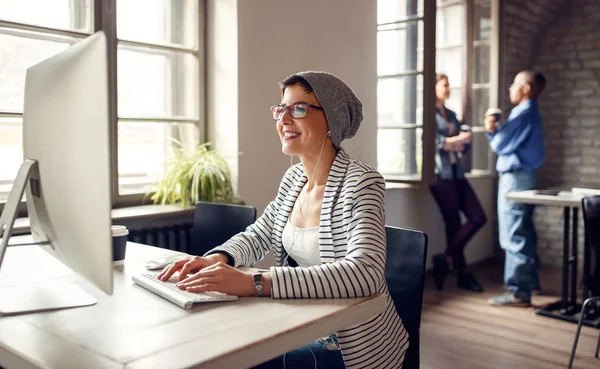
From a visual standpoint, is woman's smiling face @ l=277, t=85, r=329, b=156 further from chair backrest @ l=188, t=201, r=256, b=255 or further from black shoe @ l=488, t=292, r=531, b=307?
black shoe @ l=488, t=292, r=531, b=307

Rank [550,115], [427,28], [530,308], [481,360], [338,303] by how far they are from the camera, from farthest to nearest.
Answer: [550,115] → [427,28] → [530,308] → [481,360] → [338,303]

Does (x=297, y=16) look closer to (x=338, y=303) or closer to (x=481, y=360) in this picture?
(x=481, y=360)

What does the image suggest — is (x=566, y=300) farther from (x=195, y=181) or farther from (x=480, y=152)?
(x=195, y=181)

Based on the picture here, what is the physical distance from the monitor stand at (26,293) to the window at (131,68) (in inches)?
59.0

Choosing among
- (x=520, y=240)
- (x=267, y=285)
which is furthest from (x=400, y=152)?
(x=267, y=285)

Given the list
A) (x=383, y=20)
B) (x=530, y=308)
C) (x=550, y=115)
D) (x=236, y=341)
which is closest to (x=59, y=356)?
(x=236, y=341)

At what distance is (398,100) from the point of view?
4.53 metres

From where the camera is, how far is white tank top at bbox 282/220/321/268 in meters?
1.71

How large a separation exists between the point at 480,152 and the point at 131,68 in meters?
3.68

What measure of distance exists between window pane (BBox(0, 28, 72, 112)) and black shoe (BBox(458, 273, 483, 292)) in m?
3.37

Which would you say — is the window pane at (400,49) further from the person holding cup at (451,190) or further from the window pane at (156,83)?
the window pane at (156,83)

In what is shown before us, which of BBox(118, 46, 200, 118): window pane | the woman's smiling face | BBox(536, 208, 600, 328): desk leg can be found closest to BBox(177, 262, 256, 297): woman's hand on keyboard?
the woman's smiling face

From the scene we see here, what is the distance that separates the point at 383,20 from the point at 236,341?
3.91 metres

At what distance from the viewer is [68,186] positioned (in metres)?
1.05
